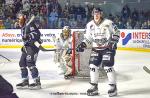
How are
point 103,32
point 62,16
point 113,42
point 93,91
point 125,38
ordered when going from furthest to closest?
point 62,16 < point 125,38 < point 93,91 < point 103,32 < point 113,42

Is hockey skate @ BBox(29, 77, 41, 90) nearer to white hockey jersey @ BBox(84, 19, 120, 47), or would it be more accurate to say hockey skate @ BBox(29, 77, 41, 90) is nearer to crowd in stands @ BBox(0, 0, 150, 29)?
white hockey jersey @ BBox(84, 19, 120, 47)

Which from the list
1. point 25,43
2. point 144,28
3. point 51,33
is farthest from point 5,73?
point 144,28

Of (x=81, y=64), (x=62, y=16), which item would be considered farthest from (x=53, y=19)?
(x=81, y=64)

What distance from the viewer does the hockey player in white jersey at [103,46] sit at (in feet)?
21.7

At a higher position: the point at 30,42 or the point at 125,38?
the point at 30,42

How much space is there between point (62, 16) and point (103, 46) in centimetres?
821

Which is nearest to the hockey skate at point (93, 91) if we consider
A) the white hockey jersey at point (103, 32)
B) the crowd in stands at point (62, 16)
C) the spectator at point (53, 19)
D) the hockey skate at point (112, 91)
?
the hockey skate at point (112, 91)

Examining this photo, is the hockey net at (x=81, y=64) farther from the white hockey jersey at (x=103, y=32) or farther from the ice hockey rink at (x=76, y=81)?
the white hockey jersey at (x=103, y=32)

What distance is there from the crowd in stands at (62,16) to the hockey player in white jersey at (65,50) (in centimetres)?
559

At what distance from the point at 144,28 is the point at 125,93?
699 cm

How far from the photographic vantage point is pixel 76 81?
802 cm

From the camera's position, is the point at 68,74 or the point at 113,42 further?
the point at 68,74

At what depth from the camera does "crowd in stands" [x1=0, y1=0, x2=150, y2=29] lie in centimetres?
1419

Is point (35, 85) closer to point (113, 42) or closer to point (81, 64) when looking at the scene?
point (81, 64)
